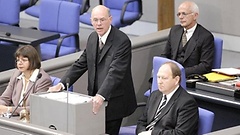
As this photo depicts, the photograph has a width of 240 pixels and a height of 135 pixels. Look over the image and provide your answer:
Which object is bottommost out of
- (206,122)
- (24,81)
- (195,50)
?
(206,122)

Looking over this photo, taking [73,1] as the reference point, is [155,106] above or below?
below

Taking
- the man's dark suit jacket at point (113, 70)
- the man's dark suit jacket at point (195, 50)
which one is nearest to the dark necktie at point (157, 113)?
the man's dark suit jacket at point (113, 70)

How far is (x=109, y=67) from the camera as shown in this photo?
5887 millimetres

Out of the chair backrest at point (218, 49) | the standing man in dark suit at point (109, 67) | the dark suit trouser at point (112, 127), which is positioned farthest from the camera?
the chair backrest at point (218, 49)

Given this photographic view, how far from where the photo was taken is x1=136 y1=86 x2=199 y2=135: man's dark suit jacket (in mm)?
5258

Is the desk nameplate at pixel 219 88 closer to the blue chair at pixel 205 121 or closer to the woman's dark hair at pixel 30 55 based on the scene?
the blue chair at pixel 205 121

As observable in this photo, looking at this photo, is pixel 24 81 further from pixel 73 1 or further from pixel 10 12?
pixel 73 1

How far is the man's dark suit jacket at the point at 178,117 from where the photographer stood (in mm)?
5258

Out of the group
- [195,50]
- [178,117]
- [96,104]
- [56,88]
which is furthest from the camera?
[195,50]

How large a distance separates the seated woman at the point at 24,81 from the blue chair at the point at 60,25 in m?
2.18

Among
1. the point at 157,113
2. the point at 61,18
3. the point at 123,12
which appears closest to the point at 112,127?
the point at 157,113

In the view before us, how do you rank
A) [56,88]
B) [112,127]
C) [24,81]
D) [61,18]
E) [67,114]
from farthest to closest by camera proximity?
[61,18], [24,81], [112,127], [56,88], [67,114]

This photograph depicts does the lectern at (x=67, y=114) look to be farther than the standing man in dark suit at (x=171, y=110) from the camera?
No

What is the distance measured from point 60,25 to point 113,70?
308 centimetres
